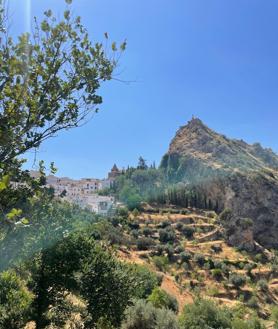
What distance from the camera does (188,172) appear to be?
137 meters

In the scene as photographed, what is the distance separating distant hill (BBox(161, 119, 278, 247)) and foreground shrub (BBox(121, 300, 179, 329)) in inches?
2501

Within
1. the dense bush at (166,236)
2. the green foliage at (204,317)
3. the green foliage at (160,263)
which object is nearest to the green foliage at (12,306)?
the green foliage at (204,317)

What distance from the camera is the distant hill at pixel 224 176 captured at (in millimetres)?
100625

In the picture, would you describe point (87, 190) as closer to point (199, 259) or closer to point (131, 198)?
point (131, 198)

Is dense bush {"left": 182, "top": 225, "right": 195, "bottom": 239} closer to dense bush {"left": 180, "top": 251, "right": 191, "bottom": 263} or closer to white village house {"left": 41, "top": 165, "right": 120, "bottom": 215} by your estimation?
dense bush {"left": 180, "top": 251, "right": 191, "bottom": 263}

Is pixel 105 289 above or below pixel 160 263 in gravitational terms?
below

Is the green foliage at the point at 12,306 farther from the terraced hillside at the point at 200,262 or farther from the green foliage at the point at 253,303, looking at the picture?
the green foliage at the point at 253,303

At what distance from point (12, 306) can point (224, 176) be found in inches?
3889

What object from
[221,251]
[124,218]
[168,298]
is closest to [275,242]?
[221,251]

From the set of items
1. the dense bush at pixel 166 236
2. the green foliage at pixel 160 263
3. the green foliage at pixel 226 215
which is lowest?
the green foliage at pixel 160 263

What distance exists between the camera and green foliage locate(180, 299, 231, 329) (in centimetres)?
2531

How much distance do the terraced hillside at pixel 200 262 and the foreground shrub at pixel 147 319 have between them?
1874cm

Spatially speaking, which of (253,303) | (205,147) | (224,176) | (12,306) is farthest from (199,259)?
(205,147)

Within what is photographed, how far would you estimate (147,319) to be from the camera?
22281mm
